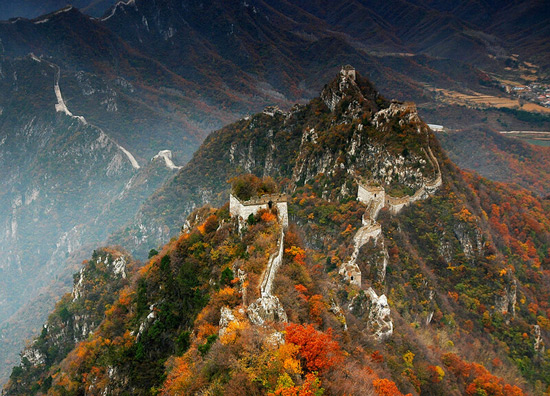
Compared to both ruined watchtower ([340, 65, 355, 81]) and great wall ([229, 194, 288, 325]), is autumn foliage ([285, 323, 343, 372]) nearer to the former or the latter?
great wall ([229, 194, 288, 325])

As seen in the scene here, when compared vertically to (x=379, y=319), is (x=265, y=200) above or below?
above

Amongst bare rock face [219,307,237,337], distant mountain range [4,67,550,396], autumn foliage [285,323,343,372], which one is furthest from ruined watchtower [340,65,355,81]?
autumn foliage [285,323,343,372]

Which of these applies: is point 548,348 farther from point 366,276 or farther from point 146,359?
point 146,359

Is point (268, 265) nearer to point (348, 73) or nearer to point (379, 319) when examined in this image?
point (379, 319)

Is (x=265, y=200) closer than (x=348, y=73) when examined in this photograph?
Yes

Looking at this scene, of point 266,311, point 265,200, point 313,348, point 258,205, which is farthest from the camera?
point 265,200

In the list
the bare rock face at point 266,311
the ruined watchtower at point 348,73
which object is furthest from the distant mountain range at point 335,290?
the ruined watchtower at point 348,73

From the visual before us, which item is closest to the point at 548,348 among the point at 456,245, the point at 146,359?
Result: the point at 456,245

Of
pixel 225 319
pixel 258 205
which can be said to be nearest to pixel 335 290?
pixel 258 205
